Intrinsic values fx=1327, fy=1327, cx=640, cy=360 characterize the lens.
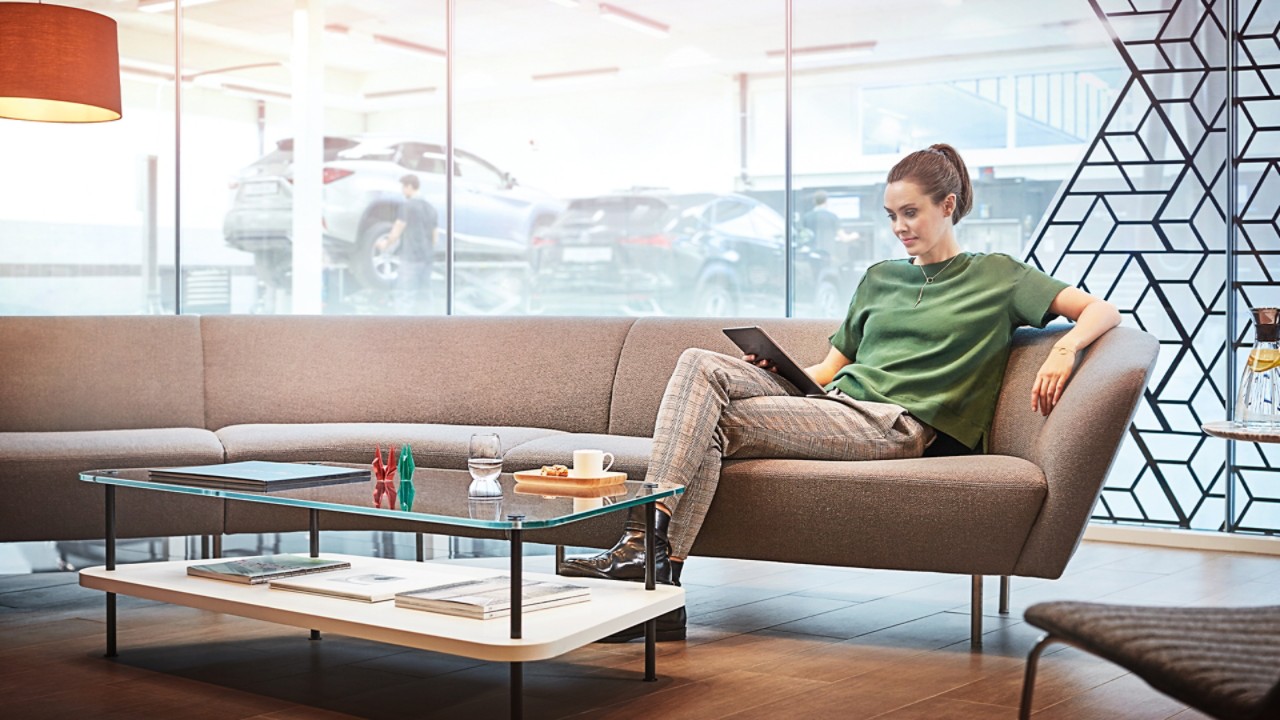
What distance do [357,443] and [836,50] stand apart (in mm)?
2285

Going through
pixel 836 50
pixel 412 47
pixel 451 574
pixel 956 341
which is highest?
pixel 412 47

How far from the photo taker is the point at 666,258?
5.31 m

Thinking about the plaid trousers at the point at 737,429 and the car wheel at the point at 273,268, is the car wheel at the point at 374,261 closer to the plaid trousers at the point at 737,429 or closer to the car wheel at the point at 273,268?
the car wheel at the point at 273,268

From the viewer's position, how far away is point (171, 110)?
5.35m

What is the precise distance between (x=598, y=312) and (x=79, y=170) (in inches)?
83.3

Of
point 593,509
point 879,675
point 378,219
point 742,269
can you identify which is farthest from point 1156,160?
point 378,219

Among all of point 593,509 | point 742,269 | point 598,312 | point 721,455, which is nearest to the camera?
point 593,509

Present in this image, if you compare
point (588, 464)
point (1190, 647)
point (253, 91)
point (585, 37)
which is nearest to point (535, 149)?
point (585, 37)

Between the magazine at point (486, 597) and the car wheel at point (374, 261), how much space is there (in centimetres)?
335

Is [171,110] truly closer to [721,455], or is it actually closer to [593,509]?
[721,455]

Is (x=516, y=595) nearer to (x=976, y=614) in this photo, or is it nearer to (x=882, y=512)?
(x=882, y=512)

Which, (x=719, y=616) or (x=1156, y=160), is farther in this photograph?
(x=1156, y=160)

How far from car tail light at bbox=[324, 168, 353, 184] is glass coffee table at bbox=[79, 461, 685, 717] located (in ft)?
10.0

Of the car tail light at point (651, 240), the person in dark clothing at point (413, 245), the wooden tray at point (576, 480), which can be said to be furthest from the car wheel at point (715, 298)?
the wooden tray at point (576, 480)
